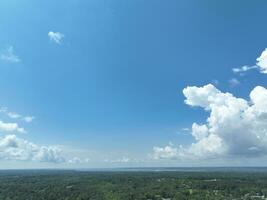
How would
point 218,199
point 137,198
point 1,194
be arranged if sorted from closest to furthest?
point 218,199 < point 137,198 < point 1,194

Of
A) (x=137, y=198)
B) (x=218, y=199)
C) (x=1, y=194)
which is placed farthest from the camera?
(x=1, y=194)

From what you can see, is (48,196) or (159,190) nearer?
(48,196)

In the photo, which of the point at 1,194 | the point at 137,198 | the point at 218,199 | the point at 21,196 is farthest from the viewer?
the point at 1,194

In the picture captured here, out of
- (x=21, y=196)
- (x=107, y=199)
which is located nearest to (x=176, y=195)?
(x=107, y=199)

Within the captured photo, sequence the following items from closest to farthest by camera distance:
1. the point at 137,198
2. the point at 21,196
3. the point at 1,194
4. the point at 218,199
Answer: the point at 218,199 < the point at 137,198 < the point at 21,196 < the point at 1,194

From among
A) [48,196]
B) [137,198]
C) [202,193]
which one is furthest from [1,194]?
[202,193]

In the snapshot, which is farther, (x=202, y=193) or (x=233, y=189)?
(x=233, y=189)

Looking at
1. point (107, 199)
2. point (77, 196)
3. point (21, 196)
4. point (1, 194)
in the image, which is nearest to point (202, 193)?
point (107, 199)

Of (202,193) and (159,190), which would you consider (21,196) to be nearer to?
(159,190)

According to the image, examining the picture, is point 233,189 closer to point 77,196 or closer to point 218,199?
A: point 218,199
